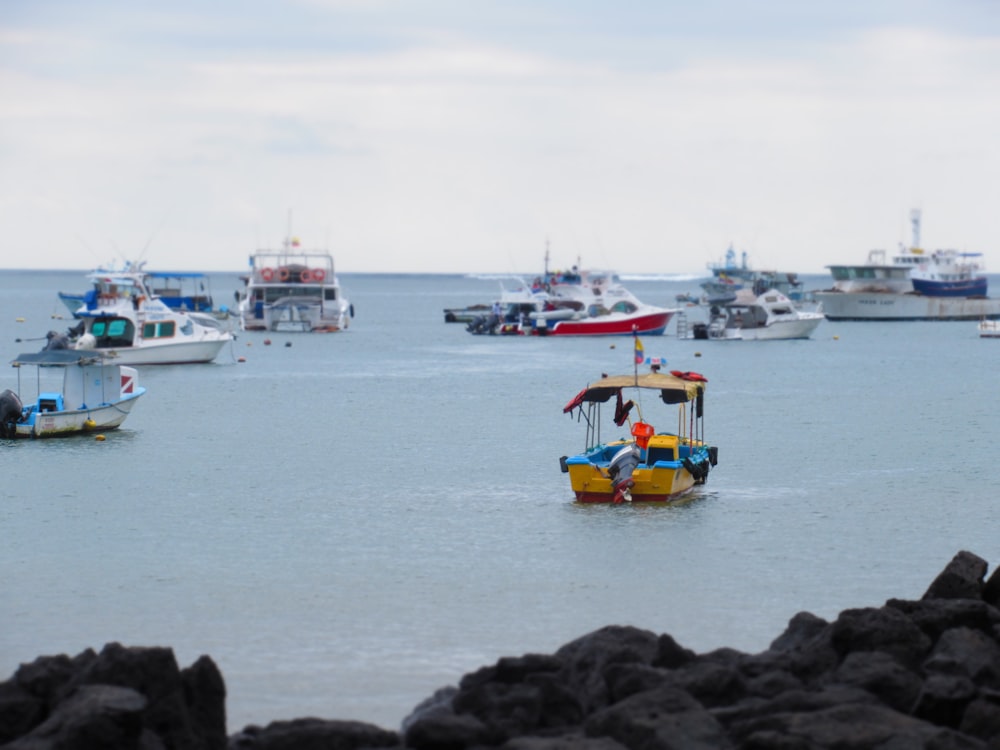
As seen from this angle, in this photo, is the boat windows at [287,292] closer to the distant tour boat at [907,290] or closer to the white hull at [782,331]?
the white hull at [782,331]

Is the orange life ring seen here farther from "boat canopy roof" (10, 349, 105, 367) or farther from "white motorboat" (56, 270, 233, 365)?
"white motorboat" (56, 270, 233, 365)

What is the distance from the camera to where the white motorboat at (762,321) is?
93.6 m

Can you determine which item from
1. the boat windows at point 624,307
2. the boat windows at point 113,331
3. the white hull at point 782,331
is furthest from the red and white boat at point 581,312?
the boat windows at point 113,331

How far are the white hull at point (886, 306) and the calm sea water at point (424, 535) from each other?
72805 millimetres

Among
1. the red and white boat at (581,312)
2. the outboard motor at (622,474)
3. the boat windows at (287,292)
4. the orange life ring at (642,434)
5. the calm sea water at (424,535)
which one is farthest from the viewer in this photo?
the boat windows at (287,292)

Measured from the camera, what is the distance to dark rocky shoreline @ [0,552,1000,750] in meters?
12.9

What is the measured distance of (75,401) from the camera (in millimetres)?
41312

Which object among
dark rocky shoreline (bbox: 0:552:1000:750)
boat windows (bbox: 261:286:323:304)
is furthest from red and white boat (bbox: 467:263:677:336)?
dark rocky shoreline (bbox: 0:552:1000:750)

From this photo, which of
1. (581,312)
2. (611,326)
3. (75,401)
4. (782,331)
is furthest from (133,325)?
(782,331)

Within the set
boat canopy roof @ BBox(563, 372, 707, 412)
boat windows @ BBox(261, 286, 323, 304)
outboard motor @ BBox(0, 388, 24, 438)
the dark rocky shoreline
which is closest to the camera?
the dark rocky shoreline

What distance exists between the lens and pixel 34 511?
2967 cm

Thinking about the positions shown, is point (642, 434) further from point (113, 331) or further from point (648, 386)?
point (113, 331)

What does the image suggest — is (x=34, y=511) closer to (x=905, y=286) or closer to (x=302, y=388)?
(x=302, y=388)

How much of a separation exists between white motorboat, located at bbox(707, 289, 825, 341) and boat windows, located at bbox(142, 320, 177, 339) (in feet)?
126
